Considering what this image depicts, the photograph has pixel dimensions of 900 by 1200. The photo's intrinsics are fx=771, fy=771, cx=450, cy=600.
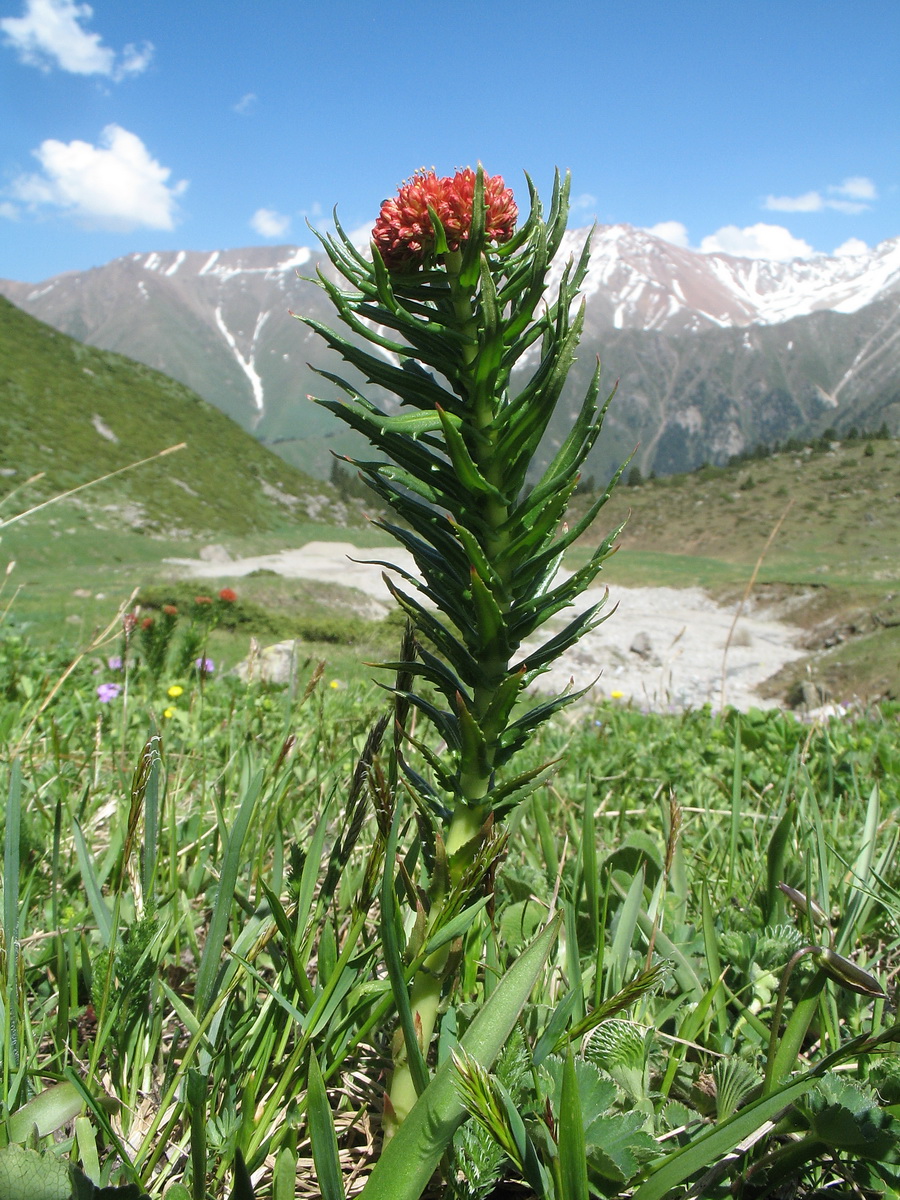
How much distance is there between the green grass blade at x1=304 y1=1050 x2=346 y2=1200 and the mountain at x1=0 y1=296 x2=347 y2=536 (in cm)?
3154

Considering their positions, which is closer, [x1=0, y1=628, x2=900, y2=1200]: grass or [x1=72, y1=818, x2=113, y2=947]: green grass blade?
[x1=0, y1=628, x2=900, y2=1200]: grass

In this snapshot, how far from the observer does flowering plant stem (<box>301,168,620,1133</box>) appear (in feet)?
3.47

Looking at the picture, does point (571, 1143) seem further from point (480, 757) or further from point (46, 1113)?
point (46, 1113)

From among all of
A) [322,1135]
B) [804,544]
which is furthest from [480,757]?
[804,544]

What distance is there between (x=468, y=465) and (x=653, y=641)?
56.7ft

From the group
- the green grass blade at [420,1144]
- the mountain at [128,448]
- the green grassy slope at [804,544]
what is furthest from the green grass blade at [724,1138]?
the mountain at [128,448]

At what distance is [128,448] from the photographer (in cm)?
3969

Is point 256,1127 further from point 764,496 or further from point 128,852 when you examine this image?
point 764,496

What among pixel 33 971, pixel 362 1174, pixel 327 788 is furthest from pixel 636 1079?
pixel 327 788

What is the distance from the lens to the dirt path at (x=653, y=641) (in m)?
14.3

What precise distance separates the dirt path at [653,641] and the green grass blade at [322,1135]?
33.4 ft

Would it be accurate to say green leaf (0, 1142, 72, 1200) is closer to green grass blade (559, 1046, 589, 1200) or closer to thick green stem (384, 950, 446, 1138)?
thick green stem (384, 950, 446, 1138)

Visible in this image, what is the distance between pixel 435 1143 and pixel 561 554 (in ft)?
2.65

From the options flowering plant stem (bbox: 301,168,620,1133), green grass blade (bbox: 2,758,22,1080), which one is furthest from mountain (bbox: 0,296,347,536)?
flowering plant stem (bbox: 301,168,620,1133)
